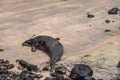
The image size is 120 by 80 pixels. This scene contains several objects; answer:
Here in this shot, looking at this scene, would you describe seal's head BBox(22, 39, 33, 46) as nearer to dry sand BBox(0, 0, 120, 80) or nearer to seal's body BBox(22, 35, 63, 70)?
seal's body BBox(22, 35, 63, 70)

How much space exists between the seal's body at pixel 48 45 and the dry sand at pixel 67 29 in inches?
4.3

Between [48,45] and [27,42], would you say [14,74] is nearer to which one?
[48,45]

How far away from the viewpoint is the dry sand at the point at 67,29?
666 centimetres

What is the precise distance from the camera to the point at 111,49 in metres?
6.82

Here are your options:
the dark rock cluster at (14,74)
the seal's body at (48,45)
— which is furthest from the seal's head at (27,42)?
the dark rock cluster at (14,74)

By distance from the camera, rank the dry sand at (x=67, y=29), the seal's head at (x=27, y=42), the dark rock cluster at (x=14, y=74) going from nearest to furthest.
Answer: the dark rock cluster at (x=14, y=74), the dry sand at (x=67, y=29), the seal's head at (x=27, y=42)

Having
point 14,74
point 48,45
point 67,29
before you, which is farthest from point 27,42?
point 14,74

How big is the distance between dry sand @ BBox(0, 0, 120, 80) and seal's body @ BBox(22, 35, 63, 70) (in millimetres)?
109

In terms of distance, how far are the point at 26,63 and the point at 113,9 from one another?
11.1 ft

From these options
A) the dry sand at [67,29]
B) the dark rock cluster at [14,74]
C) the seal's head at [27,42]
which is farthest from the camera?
the seal's head at [27,42]

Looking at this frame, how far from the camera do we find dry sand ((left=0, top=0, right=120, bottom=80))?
6660mm

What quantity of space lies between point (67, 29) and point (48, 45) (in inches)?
46.5

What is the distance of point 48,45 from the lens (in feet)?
22.9

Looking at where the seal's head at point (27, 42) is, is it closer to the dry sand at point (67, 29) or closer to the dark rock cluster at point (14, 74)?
the dry sand at point (67, 29)
